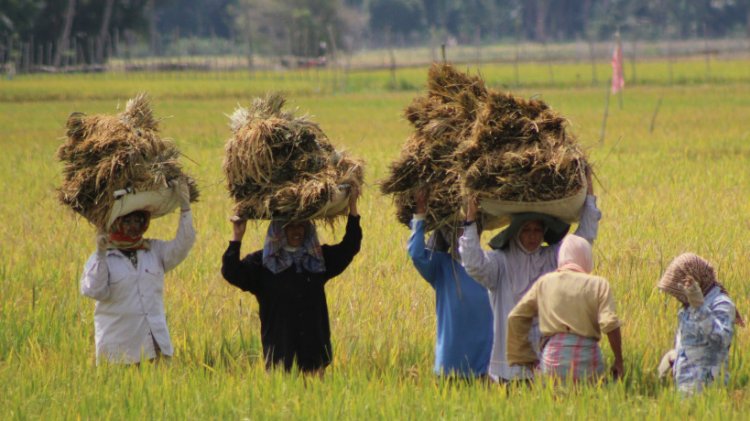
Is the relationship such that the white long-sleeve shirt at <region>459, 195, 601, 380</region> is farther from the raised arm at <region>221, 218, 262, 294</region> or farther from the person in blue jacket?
the raised arm at <region>221, 218, 262, 294</region>

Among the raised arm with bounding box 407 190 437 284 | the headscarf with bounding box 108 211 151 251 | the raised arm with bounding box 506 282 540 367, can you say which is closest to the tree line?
the headscarf with bounding box 108 211 151 251

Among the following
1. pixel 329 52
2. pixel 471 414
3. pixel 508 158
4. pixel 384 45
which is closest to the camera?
pixel 471 414

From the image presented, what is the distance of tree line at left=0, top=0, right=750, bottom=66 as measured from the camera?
73938 mm

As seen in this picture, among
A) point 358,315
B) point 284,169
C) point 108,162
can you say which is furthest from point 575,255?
point 358,315

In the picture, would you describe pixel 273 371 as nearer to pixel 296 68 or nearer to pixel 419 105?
pixel 419 105

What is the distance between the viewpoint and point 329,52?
66.6 m

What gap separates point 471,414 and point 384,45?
93.0 m

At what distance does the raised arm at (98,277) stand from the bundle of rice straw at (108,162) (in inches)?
7.8

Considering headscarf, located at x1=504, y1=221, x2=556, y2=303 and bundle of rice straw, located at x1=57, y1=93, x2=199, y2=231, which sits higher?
bundle of rice straw, located at x1=57, y1=93, x2=199, y2=231

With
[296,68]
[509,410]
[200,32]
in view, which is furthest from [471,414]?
[200,32]

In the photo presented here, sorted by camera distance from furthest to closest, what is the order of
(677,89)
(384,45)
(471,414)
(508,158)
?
(384,45), (677,89), (508,158), (471,414)

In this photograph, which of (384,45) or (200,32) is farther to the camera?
(384,45)

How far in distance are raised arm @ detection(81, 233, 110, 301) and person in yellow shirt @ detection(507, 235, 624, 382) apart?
6.25ft

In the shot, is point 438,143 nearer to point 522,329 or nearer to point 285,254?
point 285,254
